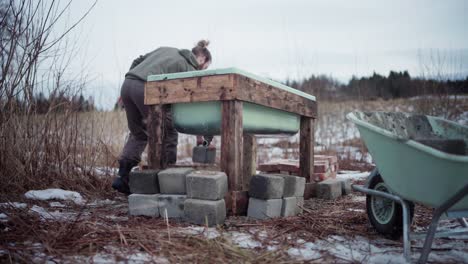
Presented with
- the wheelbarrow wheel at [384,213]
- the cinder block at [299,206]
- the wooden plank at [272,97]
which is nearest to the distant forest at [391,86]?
the wooden plank at [272,97]

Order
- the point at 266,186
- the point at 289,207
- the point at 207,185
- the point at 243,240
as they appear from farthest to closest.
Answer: the point at 289,207 < the point at 266,186 < the point at 207,185 < the point at 243,240

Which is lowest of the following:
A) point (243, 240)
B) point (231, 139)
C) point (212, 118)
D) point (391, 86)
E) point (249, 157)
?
point (243, 240)

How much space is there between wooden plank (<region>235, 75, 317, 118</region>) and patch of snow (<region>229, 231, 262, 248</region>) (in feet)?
3.12

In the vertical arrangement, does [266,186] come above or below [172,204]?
above

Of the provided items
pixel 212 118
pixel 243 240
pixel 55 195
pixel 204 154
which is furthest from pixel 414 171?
pixel 55 195

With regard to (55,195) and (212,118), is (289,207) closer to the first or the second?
(212,118)

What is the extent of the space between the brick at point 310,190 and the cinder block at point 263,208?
42.3 inches

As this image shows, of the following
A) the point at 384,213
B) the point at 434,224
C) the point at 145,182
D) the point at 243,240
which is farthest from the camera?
the point at 145,182

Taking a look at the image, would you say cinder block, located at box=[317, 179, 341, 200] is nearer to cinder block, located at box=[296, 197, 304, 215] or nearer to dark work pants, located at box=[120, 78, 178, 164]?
cinder block, located at box=[296, 197, 304, 215]

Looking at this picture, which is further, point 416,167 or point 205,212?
point 205,212

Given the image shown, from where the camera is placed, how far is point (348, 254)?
186 centimetres

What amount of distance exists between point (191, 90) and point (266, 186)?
91 centimetres

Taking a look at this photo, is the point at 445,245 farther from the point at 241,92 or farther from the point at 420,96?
the point at 420,96

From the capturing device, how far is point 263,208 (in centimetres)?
257
